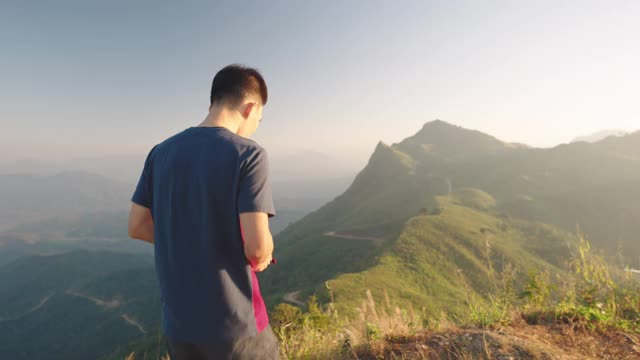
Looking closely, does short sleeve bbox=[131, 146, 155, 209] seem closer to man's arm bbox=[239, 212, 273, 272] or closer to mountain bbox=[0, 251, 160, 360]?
man's arm bbox=[239, 212, 273, 272]

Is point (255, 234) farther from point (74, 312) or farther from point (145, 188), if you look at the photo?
point (74, 312)

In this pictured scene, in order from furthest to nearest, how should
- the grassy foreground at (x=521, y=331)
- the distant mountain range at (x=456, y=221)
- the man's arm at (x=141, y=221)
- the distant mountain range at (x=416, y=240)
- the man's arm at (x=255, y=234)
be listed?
the distant mountain range at (x=456, y=221) → the distant mountain range at (x=416, y=240) → the grassy foreground at (x=521, y=331) → the man's arm at (x=141, y=221) → the man's arm at (x=255, y=234)

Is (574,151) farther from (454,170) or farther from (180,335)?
(180,335)

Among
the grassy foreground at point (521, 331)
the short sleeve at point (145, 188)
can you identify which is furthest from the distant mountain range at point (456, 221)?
the short sleeve at point (145, 188)

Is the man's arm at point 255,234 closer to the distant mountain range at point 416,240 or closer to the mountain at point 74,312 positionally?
the distant mountain range at point 416,240

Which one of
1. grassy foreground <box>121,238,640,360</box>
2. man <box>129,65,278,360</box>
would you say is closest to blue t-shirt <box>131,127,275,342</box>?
man <box>129,65,278,360</box>

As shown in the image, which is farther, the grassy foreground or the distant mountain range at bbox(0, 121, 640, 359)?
the distant mountain range at bbox(0, 121, 640, 359)

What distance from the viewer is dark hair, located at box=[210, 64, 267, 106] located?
2.31 meters

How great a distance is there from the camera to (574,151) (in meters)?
133

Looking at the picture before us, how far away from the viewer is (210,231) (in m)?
2.02

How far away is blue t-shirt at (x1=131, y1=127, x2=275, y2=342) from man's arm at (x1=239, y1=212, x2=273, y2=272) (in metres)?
0.05

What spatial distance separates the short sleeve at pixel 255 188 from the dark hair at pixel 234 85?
53cm

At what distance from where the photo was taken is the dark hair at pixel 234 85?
2.31 meters

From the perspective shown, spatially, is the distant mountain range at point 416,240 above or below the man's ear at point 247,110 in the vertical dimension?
below
